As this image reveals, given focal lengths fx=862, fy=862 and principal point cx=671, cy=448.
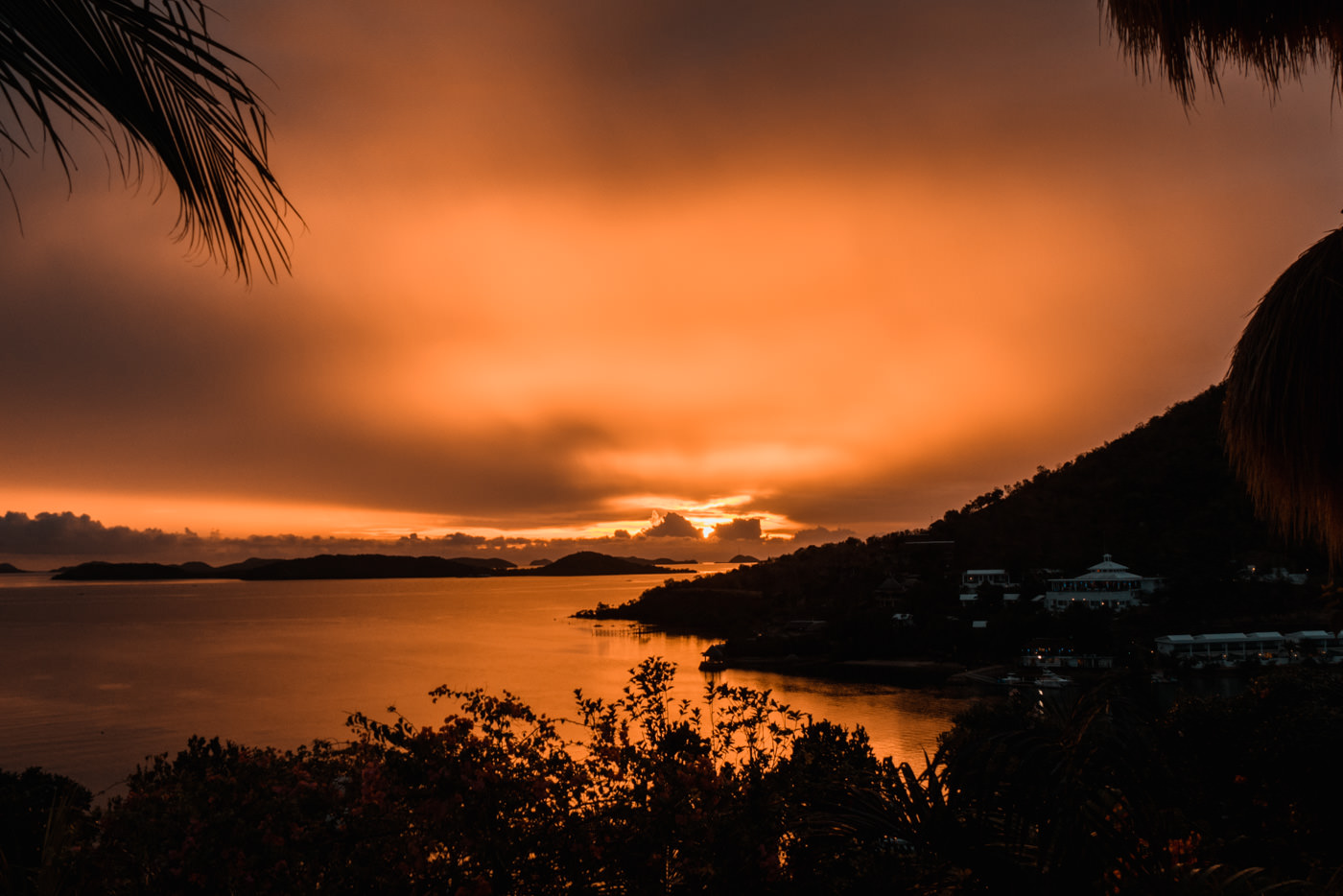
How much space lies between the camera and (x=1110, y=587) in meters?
55.3

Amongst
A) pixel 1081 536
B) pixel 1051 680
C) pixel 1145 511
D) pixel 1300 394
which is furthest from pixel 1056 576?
pixel 1300 394

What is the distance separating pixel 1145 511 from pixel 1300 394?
58735mm

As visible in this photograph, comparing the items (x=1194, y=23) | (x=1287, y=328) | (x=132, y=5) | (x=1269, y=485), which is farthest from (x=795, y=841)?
(x=132, y=5)

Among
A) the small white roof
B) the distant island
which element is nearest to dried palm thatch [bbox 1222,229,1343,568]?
the distant island

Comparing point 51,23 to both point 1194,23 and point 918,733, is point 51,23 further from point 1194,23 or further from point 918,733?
point 918,733

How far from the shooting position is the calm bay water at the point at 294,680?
43.2 metres

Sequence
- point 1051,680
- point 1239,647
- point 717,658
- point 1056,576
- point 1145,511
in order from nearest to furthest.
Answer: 1. point 1051,680
2. point 1239,647
3. point 1145,511
4. point 1056,576
5. point 717,658

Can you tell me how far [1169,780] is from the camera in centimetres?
246

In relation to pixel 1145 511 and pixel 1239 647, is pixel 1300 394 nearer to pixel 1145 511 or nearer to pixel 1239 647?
pixel 1239 647

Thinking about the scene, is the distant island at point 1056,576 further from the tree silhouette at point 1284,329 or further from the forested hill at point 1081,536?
the tree silhouette at point 1284,329

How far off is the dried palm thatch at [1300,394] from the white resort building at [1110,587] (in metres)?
57.7

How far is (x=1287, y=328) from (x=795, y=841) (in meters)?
3.99

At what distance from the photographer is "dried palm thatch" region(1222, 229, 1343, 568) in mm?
2348

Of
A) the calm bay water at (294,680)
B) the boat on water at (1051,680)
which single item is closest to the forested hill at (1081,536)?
the boat on water at (1051,680)
